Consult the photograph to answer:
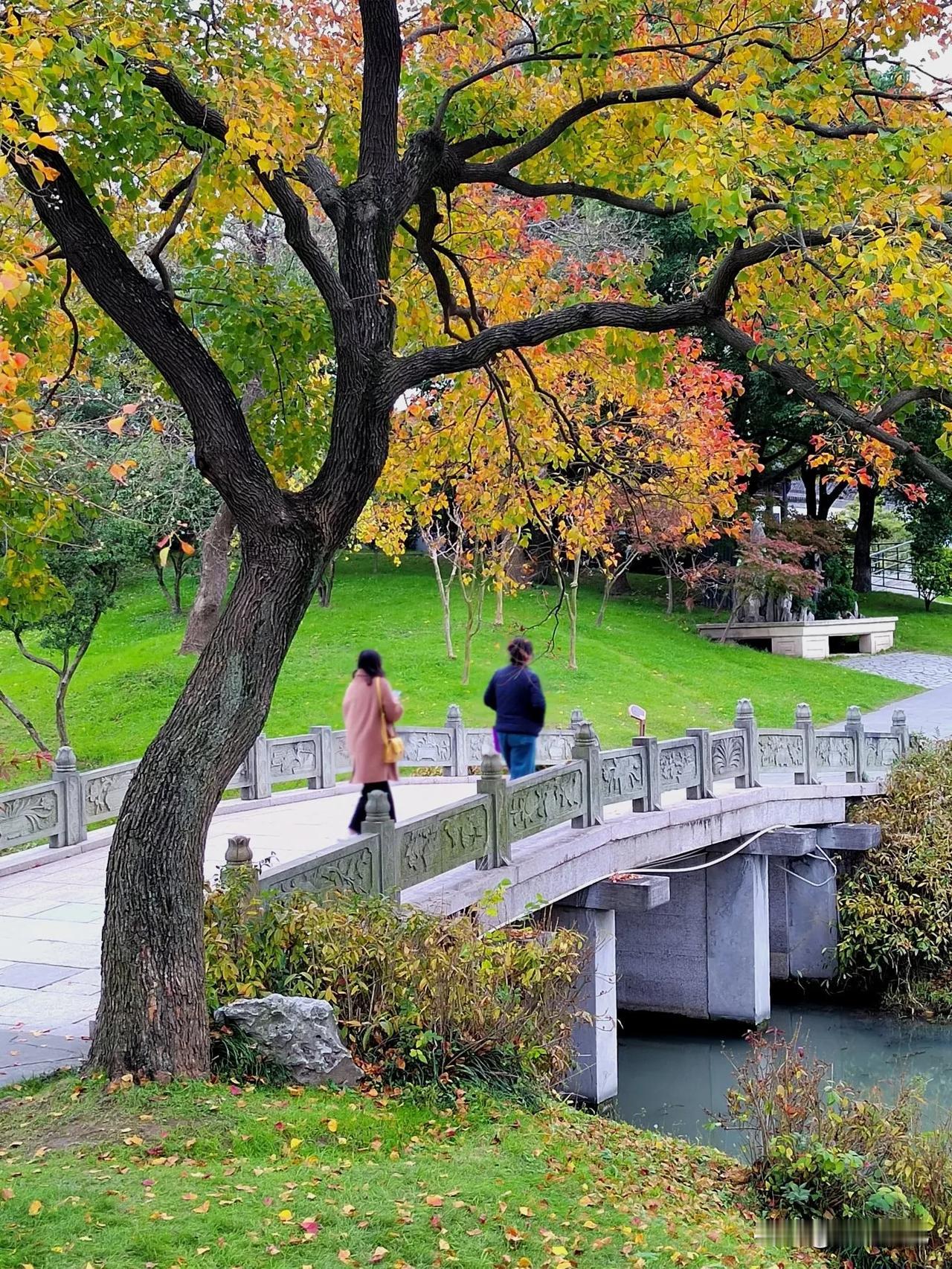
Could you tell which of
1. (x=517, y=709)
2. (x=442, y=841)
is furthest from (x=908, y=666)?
(x=442, y=841)

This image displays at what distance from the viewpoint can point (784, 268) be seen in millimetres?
8320

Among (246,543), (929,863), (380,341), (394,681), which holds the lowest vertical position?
(929,863)

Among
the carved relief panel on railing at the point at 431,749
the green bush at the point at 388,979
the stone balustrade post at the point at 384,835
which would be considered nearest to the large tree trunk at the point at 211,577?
the carved relief panel on railing at the point at 431,749

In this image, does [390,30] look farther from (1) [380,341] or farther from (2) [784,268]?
(2) [784,268]

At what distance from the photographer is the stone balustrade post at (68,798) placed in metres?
13.1

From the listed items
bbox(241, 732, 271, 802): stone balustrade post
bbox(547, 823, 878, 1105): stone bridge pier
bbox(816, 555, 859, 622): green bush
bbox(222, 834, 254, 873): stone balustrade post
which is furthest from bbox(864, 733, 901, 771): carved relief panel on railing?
bbox(816, 555, 859, 622): green bush

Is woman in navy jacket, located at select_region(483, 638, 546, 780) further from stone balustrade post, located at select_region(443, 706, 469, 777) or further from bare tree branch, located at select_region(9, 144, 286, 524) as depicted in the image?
stone balustrade post, located at select_region(443, 706, 469, 777)

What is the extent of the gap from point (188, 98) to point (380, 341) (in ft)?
6.14

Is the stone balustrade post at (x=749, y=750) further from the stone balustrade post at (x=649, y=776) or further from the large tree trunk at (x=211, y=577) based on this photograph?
the large tree trunk at (x=211, y=577)

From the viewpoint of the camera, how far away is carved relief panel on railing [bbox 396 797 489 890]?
9.58 m

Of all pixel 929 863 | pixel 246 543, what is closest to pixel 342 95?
pixel 246 543

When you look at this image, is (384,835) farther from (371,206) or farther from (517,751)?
(371,206)

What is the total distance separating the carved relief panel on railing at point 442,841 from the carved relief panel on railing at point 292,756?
21.1 ft

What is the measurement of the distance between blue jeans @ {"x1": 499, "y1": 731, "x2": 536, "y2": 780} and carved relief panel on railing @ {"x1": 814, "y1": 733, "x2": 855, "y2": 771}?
6.74m
